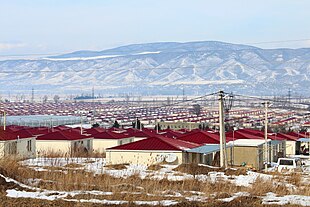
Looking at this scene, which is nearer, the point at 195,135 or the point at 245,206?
the point at 245,206

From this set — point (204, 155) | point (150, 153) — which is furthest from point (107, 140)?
point (150, 153)

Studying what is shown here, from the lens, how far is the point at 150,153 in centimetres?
2605

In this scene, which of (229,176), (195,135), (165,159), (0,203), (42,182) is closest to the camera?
(0,203)

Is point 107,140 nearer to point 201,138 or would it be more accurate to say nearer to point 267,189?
point 201,138

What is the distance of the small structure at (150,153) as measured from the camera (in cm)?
2535

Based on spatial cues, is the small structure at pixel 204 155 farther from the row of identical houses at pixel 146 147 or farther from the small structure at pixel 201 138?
the small structure at pixel 201 138

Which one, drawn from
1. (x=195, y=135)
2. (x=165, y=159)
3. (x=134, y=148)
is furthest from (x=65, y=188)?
(x=195, y=135)

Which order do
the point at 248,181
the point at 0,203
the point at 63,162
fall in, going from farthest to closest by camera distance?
the point at 63,162, the point at 248,181, the point at 0,203

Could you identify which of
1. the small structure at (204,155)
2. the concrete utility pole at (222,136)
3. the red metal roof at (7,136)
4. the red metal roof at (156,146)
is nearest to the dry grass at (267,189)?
the concrete utility pole at (222,136)

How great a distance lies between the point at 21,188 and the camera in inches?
427

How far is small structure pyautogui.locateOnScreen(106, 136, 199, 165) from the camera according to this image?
25348mm

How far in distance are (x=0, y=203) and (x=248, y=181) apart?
6.58m

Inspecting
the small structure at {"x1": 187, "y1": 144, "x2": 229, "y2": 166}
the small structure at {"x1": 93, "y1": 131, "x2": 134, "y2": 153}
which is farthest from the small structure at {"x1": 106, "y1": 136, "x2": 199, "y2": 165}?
the small structure at {"x1": 93, "y1": 131, "x2": 134, "y2": 153}

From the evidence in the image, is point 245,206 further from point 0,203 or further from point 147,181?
point 0,203
